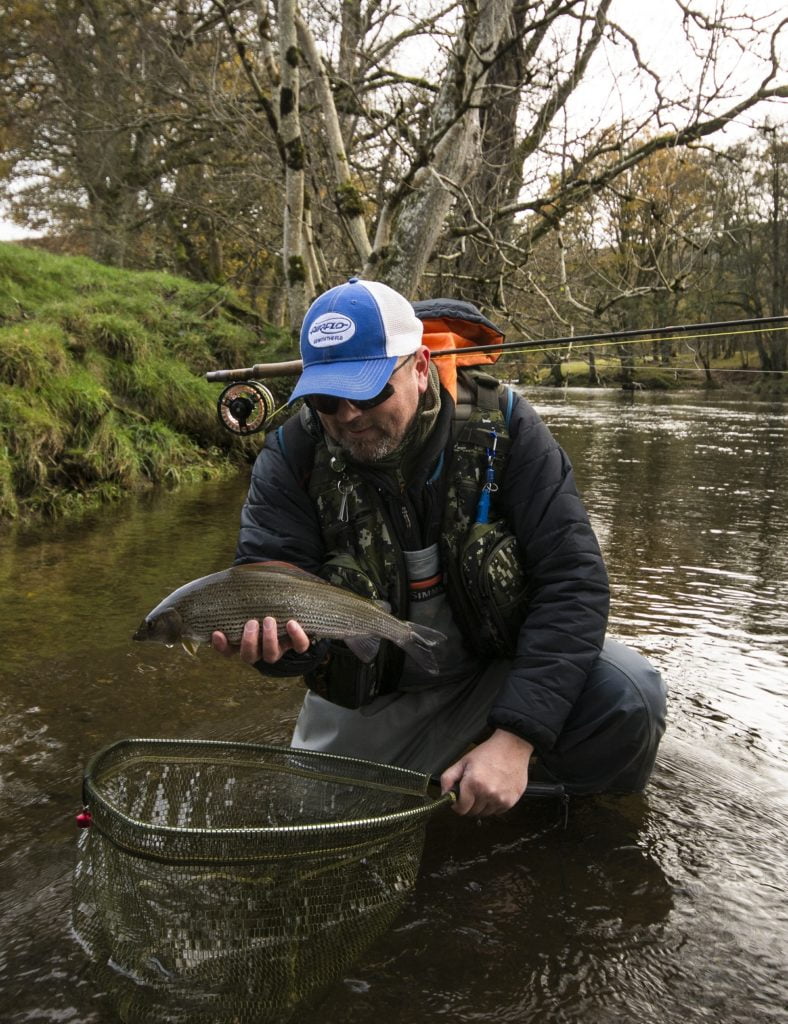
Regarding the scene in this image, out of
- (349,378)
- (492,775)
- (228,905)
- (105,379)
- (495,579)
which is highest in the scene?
(349,378)

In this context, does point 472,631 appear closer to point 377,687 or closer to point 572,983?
point 377,687

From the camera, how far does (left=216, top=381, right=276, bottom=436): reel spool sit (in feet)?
17.0

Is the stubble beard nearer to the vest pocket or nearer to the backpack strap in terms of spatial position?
the backpack strap

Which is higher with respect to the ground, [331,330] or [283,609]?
[331,330]

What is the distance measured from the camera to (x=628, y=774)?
9.46ft

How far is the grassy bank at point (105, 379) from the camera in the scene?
8.52m

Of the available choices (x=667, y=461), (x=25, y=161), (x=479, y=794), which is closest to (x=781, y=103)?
(x=667, y=461)

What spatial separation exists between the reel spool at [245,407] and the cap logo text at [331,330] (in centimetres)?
246

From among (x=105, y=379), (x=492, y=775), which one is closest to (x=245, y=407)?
(x=492, y=775)

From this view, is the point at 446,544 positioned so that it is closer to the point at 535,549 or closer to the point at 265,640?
the point at 535,549

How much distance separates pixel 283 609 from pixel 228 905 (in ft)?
2.91

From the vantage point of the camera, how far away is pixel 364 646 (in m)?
2.69

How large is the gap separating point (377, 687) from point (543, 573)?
0.79 meters

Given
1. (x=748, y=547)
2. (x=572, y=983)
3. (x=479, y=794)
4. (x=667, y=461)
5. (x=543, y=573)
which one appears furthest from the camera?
→ (x=667, y=461)
